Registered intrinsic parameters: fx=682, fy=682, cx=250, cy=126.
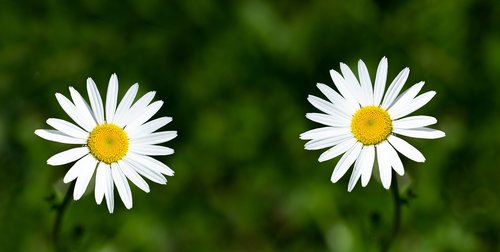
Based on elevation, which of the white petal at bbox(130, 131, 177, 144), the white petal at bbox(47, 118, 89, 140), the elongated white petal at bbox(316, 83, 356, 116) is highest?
the elongated white petal at bbox(316, 83, 356, 116)

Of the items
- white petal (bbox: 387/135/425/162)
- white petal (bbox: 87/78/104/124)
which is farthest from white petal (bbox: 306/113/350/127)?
white petal (bbox: 87/78/104/124)

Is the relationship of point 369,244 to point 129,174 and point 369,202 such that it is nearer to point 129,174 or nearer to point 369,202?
point 369,202

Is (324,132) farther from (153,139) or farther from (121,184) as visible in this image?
(121,184)

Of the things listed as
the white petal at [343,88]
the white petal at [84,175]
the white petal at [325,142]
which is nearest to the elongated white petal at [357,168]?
the white petal at [325,142]

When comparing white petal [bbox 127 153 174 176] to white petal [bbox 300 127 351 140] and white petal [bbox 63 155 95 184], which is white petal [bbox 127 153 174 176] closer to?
white petal [bbox 63 155 95 184]

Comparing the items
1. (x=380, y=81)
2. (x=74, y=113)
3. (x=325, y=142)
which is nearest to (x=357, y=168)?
(x=325, y=142)

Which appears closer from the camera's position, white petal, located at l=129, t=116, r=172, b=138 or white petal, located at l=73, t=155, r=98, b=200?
white petal, located at l=73, t=155, r=98, b=200

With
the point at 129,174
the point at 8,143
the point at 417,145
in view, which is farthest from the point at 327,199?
the point at 8,143
